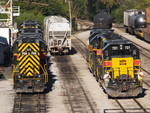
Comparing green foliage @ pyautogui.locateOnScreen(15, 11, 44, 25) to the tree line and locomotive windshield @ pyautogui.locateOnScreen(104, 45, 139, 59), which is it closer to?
the tree line

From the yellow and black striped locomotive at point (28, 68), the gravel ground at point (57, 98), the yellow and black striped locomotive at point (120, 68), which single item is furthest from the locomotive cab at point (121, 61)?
the yellow and black striped locomotive at point (28, 68)

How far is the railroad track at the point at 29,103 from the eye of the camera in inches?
981

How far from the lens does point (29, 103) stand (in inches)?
1040

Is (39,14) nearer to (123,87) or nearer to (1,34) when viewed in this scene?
(1,34)

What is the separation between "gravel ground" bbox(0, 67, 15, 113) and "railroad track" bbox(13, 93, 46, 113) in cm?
32

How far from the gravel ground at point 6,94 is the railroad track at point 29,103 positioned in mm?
318

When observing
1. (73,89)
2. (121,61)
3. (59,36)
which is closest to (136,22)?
(59,36)

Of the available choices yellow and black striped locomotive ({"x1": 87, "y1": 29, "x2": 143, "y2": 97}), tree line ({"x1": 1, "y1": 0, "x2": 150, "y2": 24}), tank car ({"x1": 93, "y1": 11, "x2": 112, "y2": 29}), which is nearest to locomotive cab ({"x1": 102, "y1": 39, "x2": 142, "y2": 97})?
yellow and black striped locomotive ({"x1": 87, "y1": 29, "x2": 143, "y2": 97})

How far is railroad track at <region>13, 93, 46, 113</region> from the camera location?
981 inches

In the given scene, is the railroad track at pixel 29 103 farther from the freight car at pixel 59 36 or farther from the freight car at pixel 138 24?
the freight car at pixel 138 24

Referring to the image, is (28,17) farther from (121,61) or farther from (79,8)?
(79,8)

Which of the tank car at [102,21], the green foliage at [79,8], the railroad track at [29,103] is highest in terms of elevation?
the green foliage at [79,8]

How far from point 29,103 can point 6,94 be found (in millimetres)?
2837

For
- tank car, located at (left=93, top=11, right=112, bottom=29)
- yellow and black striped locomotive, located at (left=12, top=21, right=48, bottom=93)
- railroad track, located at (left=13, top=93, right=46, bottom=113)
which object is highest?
tank car, located at (left=93, top=11, right=112, bottom=29)
